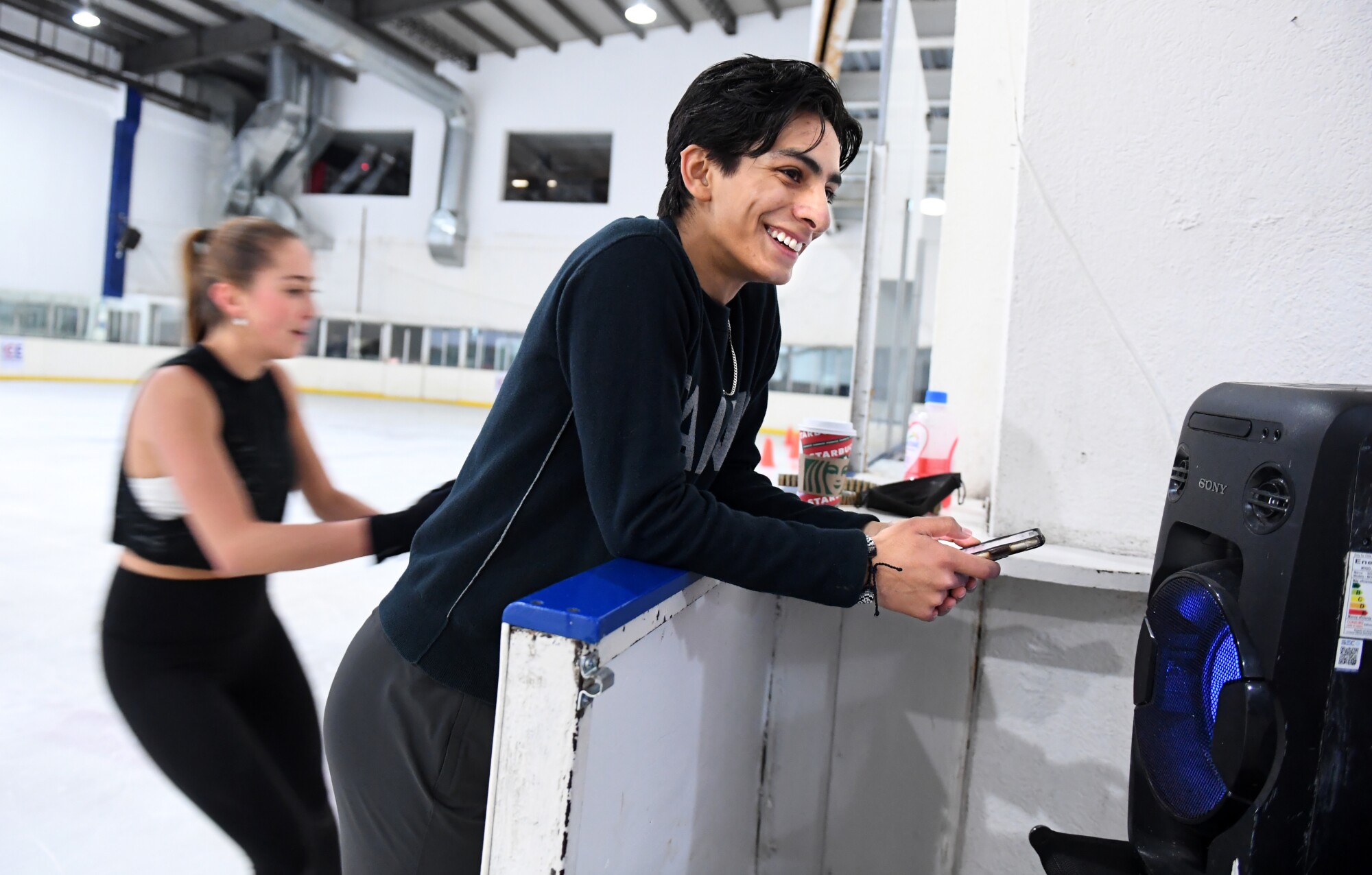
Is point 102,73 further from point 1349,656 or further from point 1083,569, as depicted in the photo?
point 1349,656

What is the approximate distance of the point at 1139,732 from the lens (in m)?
0.76

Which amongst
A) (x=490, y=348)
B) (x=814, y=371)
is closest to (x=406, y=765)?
(x=814, y=371)

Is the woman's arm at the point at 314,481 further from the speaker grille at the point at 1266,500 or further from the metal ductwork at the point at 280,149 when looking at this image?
the metal ductwork at the point at 280,149

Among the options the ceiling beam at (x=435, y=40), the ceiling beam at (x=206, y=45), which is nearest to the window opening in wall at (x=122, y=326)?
the ceiling beam at (x=206, y=45)

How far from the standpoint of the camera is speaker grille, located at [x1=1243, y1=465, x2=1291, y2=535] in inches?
24.2

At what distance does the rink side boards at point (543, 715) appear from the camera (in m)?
0.64

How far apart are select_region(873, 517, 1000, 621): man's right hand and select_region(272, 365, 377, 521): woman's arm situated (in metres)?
0.98

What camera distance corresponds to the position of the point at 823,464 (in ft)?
4.74

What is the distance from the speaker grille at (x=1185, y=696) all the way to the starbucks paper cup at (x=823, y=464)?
70 centimetres

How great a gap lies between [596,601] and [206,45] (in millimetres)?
14141

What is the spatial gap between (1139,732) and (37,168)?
574 inches

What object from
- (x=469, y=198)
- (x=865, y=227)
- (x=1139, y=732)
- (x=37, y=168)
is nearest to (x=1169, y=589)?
(x=1139, y=732)

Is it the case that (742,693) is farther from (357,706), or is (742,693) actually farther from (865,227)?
(865,227)

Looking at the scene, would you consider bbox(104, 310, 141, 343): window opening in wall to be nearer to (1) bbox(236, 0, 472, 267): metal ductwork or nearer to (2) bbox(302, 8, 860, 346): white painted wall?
(2) bbox(302, 8, 860, 346): white painted wall
